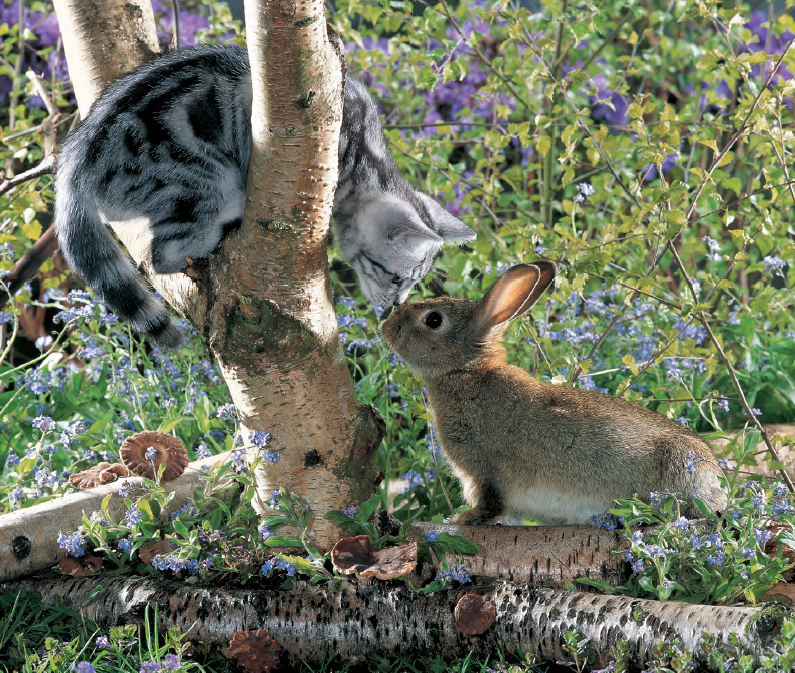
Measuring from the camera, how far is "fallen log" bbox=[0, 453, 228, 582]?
2717 mm

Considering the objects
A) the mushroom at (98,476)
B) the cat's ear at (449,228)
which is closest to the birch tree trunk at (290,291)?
the mushroom at (98,476)

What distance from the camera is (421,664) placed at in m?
2.58

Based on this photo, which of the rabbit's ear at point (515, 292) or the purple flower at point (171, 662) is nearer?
the purple flower at point (171, 662)

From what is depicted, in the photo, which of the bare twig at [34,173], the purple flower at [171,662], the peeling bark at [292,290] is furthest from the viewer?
the bare twig at [34,173]

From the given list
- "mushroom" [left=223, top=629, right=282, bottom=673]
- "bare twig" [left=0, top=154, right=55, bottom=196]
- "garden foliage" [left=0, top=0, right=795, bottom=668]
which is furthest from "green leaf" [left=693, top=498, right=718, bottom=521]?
"bare twig" [left=0, top=154, right=55, bottom=196]

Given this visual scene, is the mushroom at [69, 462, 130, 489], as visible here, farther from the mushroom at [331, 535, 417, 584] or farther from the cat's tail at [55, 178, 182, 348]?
the mushroom at [331, 535, 417, 584]

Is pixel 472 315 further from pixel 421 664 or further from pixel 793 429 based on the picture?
pixel 793 429

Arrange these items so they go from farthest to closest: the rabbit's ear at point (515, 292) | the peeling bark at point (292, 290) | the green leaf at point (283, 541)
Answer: the rabbit's ear at point (515, 292)
the green leaf at point (283, 541)
the peeling bark at point (292, 290)

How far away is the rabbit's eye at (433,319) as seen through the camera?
9.93 ft

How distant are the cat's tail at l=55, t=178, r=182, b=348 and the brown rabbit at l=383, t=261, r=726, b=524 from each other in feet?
3.13

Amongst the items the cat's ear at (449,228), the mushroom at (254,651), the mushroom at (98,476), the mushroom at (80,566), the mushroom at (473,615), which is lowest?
Result: the mushroom at (254,651)

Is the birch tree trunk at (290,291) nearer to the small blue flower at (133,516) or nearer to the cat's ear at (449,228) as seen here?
the small blue flower at (133,516)

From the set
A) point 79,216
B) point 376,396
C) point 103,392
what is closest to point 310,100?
point 79,216

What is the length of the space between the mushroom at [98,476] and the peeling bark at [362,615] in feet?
1.64
